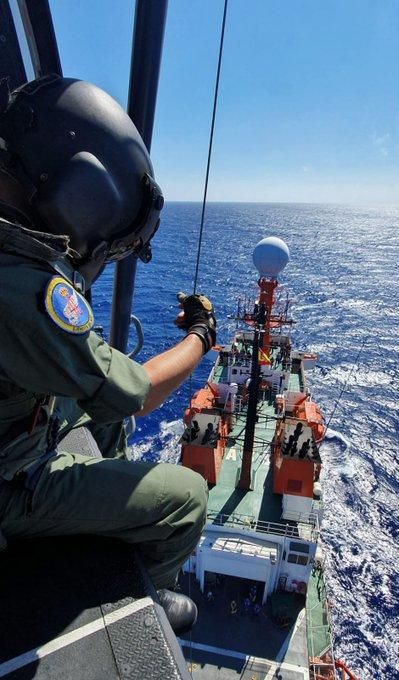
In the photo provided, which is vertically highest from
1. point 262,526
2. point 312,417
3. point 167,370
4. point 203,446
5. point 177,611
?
point 167,370

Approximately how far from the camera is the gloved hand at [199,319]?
11.1 feet

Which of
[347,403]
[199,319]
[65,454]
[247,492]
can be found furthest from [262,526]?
[347,403]

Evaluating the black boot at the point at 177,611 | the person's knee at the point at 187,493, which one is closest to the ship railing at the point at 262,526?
the black boot at the point at 177,611

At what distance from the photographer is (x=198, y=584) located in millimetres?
15852

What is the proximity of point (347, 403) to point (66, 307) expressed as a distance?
38252 mm

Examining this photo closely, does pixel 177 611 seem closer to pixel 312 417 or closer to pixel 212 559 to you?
pixel 212 559

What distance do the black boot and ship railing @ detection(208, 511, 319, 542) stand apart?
12.5 m

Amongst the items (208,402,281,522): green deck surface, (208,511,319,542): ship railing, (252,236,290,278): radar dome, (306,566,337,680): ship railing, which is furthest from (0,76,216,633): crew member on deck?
(252,236,290,278): radar dome

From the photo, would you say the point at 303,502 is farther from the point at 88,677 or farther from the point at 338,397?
the point at 338,397

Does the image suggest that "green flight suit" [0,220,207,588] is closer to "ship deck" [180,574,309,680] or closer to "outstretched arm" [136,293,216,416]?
"outstretched arm" [136,293,216,416]

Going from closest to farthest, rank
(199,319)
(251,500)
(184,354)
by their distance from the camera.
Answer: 1. (184,354)
2. (199,319)
3. (251,500)

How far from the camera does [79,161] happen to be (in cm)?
219

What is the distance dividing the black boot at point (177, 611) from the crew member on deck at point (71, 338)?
1.32 feet

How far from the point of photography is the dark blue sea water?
19172mm
